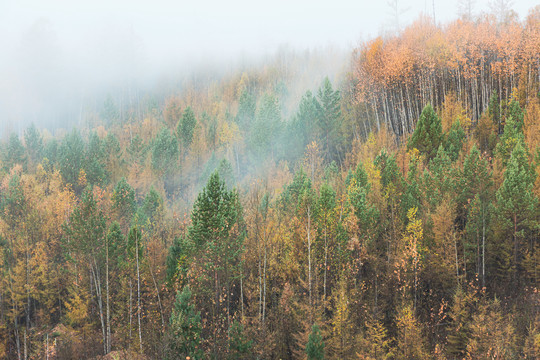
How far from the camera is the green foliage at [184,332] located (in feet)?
72.5

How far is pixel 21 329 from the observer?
41406 mm

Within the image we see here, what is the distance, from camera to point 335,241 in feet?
101

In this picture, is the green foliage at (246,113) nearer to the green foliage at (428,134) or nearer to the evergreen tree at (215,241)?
the green foliage at (428,134)

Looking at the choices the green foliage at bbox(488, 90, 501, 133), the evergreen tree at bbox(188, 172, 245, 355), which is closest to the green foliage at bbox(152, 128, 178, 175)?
the evergreen tree at bbox(188, 172, 245, 355)

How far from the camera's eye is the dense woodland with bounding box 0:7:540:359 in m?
27.4

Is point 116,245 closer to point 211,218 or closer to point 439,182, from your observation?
point 211,218

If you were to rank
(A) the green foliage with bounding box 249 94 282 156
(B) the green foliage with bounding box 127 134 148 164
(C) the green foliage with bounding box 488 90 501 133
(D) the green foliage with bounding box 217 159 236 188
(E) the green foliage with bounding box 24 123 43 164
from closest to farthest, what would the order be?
(C) the green foliage with bounding box 488 90 501 133, (D) the green foliage with bounding box 217 159 236 188, (A) the green foliage with bounding box 249 94 282 156, (B) the green foliage with bounding box 127 134 148 164, (E) the green foliage with bounding box 24 123 43 164

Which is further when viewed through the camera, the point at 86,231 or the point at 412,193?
the point at 412,193

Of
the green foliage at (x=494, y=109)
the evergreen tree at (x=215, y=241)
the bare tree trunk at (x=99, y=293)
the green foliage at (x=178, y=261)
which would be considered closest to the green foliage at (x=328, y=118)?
the green foliage at (x=494, y=109)

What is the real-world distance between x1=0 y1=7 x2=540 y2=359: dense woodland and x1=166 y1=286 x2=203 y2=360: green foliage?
4.9 inches

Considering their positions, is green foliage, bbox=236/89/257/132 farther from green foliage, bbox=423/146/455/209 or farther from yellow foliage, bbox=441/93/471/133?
green foliage, bbox=423/146/455/209

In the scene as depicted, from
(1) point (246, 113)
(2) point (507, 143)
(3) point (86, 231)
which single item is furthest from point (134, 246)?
(2) point (507, 143)

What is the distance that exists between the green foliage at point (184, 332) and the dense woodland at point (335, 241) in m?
0.13

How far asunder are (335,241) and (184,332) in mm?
14330
